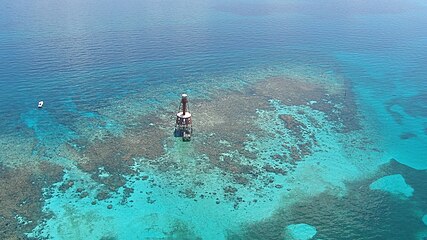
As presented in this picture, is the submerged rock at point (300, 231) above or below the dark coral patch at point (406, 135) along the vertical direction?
below

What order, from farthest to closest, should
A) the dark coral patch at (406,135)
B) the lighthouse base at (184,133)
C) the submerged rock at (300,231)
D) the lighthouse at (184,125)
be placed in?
1. the dark coral patch at (406,135)
2. the lighthouse at (184,125)
3. the lighthouse base at (184,133)
4. the submerged rock at (300,231)

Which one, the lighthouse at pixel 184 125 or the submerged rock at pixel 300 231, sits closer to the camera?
the submerged rock at pixel 300 231

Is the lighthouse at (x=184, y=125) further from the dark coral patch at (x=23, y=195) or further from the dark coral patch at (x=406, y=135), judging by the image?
the dark coral patch at (x=406, y=135)

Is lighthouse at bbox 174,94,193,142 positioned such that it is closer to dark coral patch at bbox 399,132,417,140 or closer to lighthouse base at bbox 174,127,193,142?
lighthouse base at bbox 174,127,193,142

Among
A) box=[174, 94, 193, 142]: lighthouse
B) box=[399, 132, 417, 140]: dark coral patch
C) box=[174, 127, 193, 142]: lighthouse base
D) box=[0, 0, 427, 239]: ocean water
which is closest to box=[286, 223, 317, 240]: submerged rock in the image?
box=[0, 0, 427, 239]: ocean water

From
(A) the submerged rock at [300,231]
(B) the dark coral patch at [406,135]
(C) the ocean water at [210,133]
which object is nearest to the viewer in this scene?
(A) the submerged rock at [300,231]

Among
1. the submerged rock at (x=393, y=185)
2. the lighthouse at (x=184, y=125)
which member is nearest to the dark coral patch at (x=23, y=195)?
the lighthouse at (x=184, y=125)
